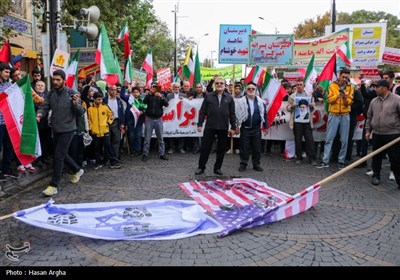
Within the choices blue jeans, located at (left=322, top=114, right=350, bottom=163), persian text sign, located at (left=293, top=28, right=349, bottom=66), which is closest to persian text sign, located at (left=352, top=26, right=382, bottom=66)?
persian text sign, located at (left=293, top=28, right=349, bottom=66)

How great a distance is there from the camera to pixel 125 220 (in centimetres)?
435

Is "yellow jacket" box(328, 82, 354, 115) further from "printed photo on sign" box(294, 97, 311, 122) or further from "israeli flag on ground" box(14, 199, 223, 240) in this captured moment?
"israeli flag on ground" box(14, 199, 223, 240)

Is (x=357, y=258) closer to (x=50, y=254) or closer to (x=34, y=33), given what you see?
(x=50, y=254)

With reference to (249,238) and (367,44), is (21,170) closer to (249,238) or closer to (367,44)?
(249,238)

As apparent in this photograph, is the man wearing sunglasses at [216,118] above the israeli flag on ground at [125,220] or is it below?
above

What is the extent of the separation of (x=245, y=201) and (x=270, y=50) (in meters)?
6.39

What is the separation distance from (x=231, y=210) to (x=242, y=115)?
A: 10.9 feet

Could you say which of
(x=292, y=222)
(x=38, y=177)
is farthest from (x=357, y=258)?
(x=38, y=177)

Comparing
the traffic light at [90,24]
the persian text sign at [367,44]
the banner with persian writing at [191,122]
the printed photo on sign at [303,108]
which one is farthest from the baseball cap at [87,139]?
the persian text sign at [367,44]

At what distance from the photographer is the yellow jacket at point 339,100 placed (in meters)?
7.75

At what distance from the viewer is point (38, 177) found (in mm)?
6875

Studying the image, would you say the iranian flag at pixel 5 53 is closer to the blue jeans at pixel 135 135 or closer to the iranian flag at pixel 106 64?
the iranian flag at pixel 106 64

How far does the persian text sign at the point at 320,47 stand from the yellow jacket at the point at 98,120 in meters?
9.54

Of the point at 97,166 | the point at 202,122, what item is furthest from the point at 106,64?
the point at 202,122
